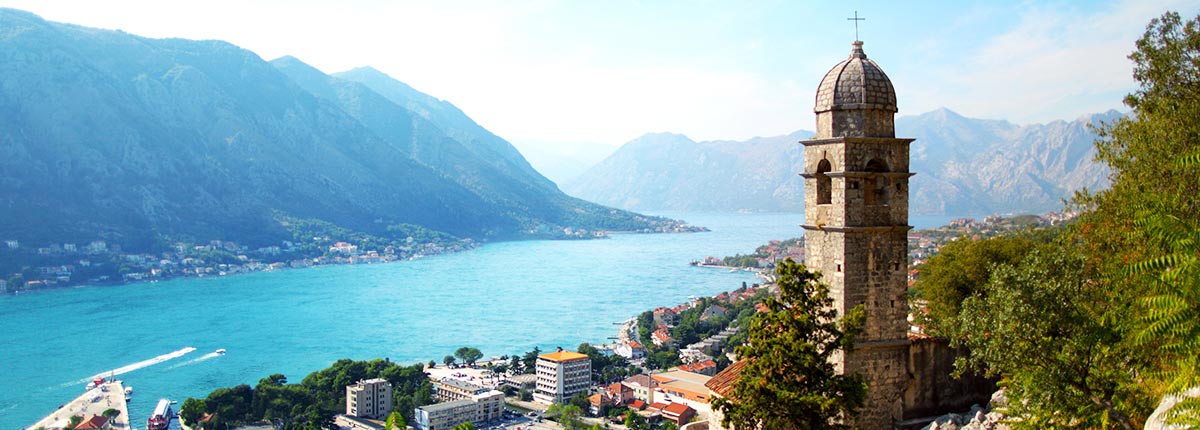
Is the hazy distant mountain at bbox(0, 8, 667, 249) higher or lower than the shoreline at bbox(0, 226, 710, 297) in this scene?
higher

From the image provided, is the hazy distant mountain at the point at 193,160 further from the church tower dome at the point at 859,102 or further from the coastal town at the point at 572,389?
the church tower dome at the point at 859,102

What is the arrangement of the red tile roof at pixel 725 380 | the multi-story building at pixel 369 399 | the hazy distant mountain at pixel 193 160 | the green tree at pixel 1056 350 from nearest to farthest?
the green tree at pixel 1056 350 → the red tile roof at pixel 725 380 → the multi-story building at pixel 369 399 → the hazy distant mountain at pixel 193 160

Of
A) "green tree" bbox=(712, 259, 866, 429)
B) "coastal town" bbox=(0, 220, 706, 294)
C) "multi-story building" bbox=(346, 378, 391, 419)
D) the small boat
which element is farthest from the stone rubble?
"coastal town" bbox=(0, 220, 706, 294)

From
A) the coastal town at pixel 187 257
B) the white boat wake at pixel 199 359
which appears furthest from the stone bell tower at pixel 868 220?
the coastal town at pixel 187 257

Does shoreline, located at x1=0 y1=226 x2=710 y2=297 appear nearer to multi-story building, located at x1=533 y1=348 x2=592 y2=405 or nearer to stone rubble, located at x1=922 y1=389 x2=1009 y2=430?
multi-story building, located at x1=533 y1=348 x2=592 y2=405

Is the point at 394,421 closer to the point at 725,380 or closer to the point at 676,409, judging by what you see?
the point at 725,380

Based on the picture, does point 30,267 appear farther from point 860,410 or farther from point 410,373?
point 860,410

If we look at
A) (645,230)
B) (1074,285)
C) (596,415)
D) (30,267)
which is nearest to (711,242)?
(645,230)
